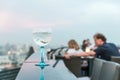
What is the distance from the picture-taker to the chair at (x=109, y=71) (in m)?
2.69

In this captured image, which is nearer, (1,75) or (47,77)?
(47,77)

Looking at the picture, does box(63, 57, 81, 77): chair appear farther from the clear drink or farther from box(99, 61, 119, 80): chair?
the clear drink

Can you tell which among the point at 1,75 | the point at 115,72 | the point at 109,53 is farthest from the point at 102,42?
the point at 115,72

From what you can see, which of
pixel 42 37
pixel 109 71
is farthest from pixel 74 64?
pixel 42 37

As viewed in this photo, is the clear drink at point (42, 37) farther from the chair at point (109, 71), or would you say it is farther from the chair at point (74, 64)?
the chair at point (74, 64)

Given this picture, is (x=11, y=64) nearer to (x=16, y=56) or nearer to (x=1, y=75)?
(x=16, y=56)

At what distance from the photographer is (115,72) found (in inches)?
106

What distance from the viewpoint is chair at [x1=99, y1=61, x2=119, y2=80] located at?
2688 mm

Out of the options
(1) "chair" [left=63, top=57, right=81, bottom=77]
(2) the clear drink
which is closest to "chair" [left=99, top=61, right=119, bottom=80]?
(2) the clear drink

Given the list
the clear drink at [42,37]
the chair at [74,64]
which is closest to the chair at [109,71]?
the clear drink at [42,37]

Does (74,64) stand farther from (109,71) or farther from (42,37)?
(42,37)

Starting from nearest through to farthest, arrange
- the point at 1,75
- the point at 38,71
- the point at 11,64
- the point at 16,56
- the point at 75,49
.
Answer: the point at 38,71, the point at 1,75, the point at 11,64, the point at 16,56, the point at 75,49

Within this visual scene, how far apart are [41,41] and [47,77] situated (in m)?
0.23

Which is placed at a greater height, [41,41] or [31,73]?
[41,41]
